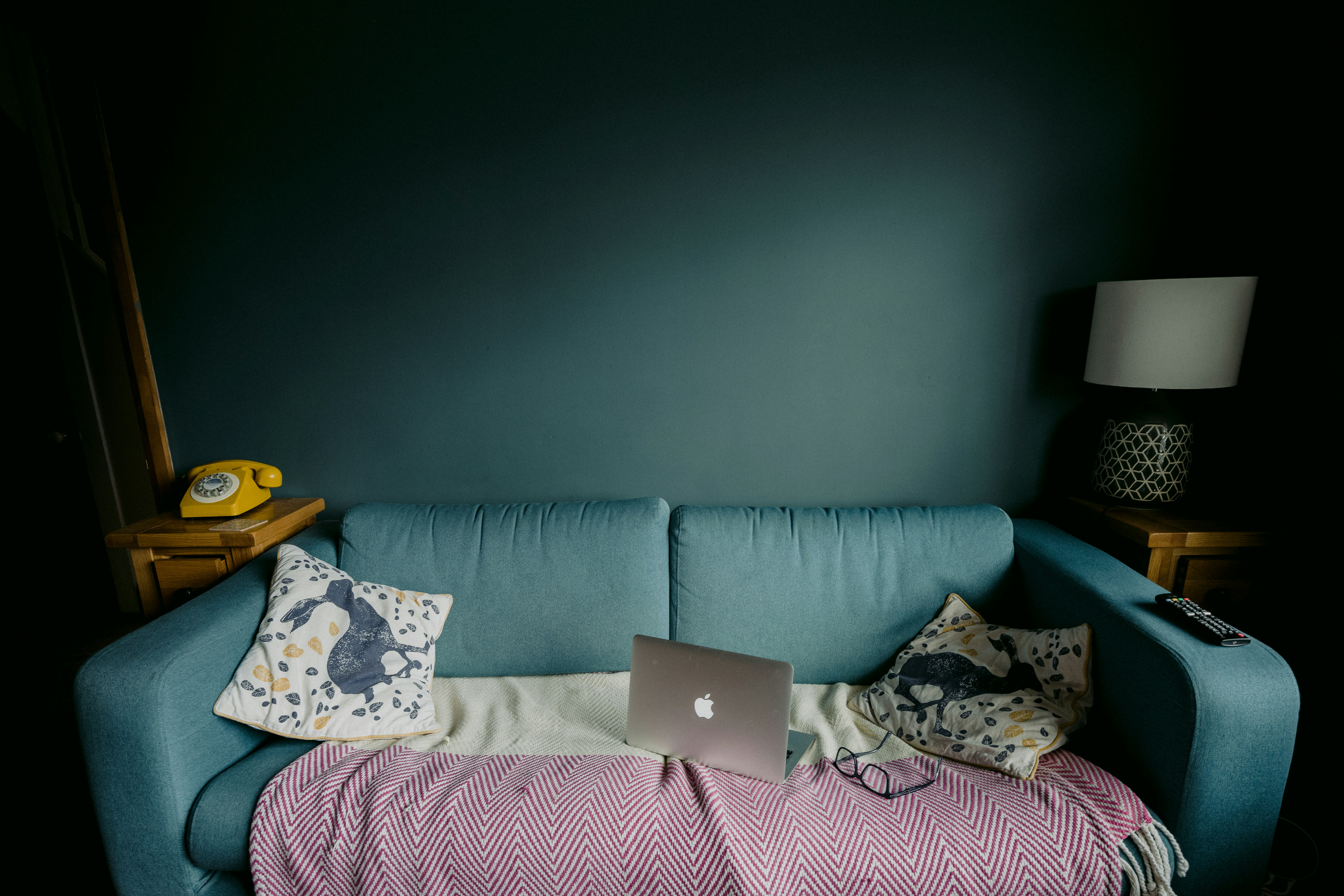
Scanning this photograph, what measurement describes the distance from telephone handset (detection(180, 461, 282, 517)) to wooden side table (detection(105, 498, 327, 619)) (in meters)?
0.03

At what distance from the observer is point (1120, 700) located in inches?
47.7

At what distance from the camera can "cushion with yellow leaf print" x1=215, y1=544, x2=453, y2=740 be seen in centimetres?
128

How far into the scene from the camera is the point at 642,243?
1.77 m

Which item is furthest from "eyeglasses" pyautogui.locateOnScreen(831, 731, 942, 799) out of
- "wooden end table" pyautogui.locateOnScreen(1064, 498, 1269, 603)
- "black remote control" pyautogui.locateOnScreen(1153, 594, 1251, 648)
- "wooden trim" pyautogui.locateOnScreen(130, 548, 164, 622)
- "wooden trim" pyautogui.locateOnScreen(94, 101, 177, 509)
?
"wooden trim" pyautogui.locateOnScreen(94, 101, 177, 509)

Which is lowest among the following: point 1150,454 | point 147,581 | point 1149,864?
point 1149,864

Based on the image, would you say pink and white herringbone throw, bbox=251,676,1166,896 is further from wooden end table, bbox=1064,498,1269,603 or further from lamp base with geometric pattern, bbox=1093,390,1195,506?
lamp base with geometric pattern, bbox=1093,390,1195,506

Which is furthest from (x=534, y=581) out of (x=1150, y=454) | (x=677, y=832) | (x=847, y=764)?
(x=1150, y=454)

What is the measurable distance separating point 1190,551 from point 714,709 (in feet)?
4.28

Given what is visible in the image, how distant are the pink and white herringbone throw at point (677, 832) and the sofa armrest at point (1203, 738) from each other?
0.29ft

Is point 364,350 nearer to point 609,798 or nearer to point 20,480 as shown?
point 609,798

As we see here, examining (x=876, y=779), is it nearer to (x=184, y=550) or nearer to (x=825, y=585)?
(x=825, y=585)

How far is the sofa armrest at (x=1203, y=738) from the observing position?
104 cm

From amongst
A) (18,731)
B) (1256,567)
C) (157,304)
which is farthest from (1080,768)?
(18,731)

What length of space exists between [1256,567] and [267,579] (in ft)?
8.32
